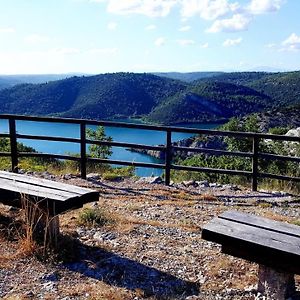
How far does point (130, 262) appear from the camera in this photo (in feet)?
14.1

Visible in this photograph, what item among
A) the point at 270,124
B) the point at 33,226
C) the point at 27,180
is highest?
the point at 27,180

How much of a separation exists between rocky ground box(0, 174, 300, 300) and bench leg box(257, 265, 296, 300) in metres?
0.13

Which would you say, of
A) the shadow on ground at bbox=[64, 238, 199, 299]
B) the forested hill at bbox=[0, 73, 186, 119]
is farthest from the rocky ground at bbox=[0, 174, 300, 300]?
the forested hill at bbox=[0, 73, 186, 119]

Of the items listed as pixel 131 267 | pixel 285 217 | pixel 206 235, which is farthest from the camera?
pixel 285 217

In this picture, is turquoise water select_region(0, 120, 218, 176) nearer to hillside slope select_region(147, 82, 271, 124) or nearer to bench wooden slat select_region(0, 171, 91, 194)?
bench wooden slat select_region(0, 171, 91, 194)

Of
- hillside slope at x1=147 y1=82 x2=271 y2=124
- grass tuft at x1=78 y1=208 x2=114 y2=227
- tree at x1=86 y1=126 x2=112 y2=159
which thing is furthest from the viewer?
hillside slope at x1=147 y1=82 x2=271 y2=124

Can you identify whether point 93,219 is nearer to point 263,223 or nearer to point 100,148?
point 263,223

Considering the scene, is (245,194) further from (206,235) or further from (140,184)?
(206,235)

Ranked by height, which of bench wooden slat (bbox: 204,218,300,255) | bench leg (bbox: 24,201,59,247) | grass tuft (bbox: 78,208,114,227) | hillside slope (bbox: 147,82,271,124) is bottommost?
hillside slope (bbox: 147,82,271,124)

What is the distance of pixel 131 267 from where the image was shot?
13.8ft

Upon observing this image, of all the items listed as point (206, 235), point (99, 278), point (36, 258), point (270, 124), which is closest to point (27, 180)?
point (36, 258)

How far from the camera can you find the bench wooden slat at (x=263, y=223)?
3.70m

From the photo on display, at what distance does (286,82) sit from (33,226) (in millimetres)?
98018

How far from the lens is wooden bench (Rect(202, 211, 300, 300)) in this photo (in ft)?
11.1
